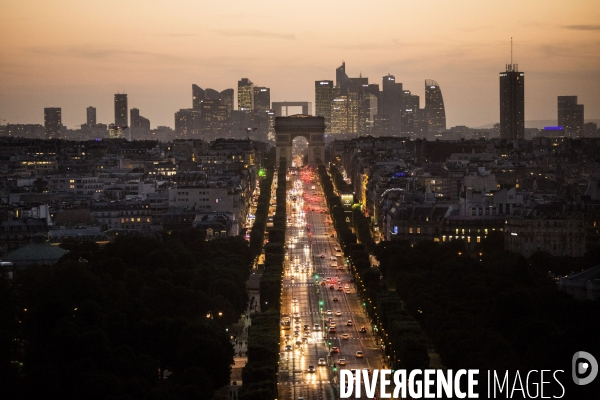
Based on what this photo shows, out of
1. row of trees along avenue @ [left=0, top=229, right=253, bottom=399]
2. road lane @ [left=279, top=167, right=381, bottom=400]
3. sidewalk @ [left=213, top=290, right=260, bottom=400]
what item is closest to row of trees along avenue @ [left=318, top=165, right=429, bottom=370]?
road lane @ [left=279, top=167, right=381, bottom=400]

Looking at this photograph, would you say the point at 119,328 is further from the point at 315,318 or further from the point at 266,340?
the point at 315,318

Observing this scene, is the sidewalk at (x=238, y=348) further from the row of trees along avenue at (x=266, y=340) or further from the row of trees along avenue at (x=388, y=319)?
the row of trees along avenue at (x=388, y=319)

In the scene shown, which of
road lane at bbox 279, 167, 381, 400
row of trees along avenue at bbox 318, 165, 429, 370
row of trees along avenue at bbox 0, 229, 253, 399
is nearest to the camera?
row of trees along avenue at bbox 0, 229, 253, 399

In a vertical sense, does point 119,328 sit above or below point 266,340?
above

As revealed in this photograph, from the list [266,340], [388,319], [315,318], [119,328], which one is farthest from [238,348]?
[315,318]

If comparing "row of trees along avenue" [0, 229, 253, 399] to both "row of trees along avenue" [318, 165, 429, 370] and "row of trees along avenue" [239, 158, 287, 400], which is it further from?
"row of trees along avenue" [318, 165, 429, 370]

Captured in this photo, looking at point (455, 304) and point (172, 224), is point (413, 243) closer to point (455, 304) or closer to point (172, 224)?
point (172, 224)

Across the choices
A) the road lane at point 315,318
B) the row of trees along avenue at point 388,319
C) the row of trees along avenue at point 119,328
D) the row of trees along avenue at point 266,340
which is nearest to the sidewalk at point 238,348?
the row of trees along avenue at point 119,328

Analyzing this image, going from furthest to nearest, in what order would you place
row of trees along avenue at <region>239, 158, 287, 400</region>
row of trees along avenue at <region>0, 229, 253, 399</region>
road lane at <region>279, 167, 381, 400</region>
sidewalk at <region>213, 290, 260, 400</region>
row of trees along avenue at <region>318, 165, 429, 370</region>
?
row of trees along avenue at <region>318, 165, 429, 370</region> → road lane at <region>279, 167, 381, 400</region> → sidewalk at <region>213, 290, 260, 400</region> → row of trees along avenue at <region>239, 158, 287, 400</region> → row of trees along avenue at <region>0, 229, 253, 399</region>
